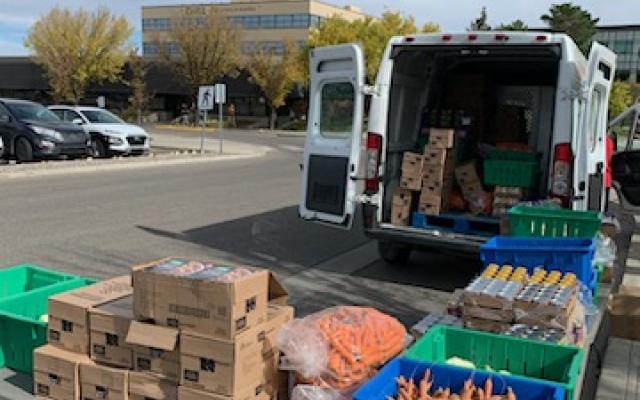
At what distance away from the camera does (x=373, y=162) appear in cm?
738

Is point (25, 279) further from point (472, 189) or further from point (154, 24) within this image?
point (154, 24)

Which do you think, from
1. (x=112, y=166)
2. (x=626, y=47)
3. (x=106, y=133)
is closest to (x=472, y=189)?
(x=112, y=166)

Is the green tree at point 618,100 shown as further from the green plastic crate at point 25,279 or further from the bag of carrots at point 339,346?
the bag of carrots at point 339,346

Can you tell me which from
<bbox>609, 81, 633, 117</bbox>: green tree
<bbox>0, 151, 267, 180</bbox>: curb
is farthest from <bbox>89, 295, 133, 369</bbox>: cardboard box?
<bbox>609, 81, 633, 117</bbox>: green tree

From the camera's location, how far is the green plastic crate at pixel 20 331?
4.52 metres

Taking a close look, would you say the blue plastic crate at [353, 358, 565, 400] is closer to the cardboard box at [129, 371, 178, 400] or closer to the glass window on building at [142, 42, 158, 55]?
the cardboard box at [129, 371, 178, 400]

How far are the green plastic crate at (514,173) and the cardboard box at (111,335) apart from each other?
5.33 m

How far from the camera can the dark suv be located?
63.7ft

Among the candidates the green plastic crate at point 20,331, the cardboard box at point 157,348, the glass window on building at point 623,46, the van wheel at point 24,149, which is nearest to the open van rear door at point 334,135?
the green plastic crate at point 20,331

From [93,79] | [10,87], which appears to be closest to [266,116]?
[93,79]

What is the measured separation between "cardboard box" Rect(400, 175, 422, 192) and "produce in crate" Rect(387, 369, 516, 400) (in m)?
4.74

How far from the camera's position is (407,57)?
804 cm

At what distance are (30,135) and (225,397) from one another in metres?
17.6

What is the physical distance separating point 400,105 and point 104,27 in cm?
5917
